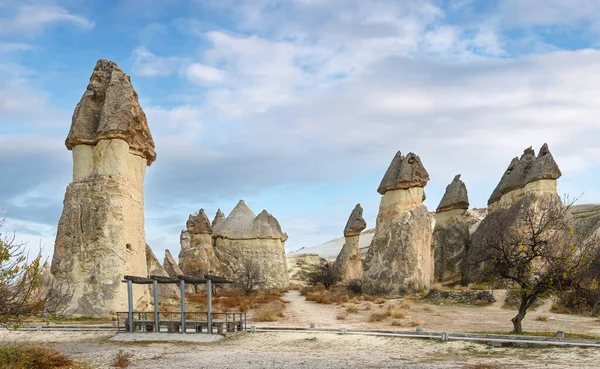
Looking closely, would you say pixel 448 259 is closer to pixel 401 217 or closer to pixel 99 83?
pixel 401 217

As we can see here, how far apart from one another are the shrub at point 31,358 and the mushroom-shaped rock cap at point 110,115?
11.6 metres

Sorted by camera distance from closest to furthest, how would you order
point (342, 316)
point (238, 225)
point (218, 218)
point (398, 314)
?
point (398, 314) < point (342, 316) < point (238, 225) < point (218, 218)

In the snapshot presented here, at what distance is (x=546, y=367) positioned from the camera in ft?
31.4

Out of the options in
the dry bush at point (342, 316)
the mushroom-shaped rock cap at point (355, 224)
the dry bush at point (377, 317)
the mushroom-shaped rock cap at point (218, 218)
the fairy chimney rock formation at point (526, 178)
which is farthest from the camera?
the mushroom-shaped rock cap at point (218, 218)

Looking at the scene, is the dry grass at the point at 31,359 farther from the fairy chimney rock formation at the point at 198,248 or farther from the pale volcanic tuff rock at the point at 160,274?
Result: the fairy chimney rock formation at the point at 198,248

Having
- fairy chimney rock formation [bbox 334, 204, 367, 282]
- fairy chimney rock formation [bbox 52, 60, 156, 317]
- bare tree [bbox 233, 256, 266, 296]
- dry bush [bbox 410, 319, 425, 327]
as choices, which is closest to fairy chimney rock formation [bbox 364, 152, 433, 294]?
fairy chimney rock formation [bbox 334, 204, 367, 282]

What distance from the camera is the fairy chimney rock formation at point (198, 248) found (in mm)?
36969

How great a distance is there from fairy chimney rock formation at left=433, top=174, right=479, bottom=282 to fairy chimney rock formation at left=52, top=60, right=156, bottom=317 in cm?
1700

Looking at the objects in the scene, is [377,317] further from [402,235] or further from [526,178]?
[526,178]

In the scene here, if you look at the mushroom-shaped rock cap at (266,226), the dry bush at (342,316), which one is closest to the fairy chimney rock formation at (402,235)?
the dry bush at (342,316)

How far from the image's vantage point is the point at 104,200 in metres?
20.6

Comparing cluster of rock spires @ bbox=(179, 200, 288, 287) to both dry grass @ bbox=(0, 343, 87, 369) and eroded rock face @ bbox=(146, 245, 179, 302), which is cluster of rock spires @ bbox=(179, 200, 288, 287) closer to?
eroded rock face @ bbox=(146, 245, 179, 302)

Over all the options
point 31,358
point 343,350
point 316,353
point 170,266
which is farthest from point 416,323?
point 170,266

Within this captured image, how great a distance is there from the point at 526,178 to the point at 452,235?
6011 millimetres
